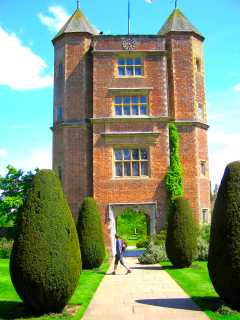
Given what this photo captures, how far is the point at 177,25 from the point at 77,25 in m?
6.64

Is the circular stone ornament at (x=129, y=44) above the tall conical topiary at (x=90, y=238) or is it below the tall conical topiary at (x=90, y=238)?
above

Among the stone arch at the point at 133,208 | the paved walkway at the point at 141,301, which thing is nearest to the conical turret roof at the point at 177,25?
the stone arch at the point at 133,208

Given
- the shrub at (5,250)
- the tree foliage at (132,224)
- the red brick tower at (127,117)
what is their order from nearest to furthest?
the shrub at (5,250) < the red brick tower at (127,117) < the tree foliage at (132,224)

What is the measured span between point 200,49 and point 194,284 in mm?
19221

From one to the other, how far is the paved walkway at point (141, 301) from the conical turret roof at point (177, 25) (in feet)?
58.4

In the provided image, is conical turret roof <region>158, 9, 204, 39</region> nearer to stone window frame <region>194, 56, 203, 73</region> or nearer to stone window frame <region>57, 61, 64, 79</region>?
stone window frame <region>194, 56, 203, 73</region>

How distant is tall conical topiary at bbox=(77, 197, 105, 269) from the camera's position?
16672mm

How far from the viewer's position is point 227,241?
28.0ft

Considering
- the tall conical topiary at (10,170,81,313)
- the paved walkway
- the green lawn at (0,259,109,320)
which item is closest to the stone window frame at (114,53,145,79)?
the green lawn at (0,259,109,320)

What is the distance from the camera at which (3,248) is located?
2386cm

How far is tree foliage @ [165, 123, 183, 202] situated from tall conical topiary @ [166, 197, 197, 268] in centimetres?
661

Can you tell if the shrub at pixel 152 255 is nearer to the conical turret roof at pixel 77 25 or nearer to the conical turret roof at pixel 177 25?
the conical turret roof at pixel 177 25

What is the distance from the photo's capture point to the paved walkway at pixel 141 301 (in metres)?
8.16

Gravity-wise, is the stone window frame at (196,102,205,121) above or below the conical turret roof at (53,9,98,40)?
below
